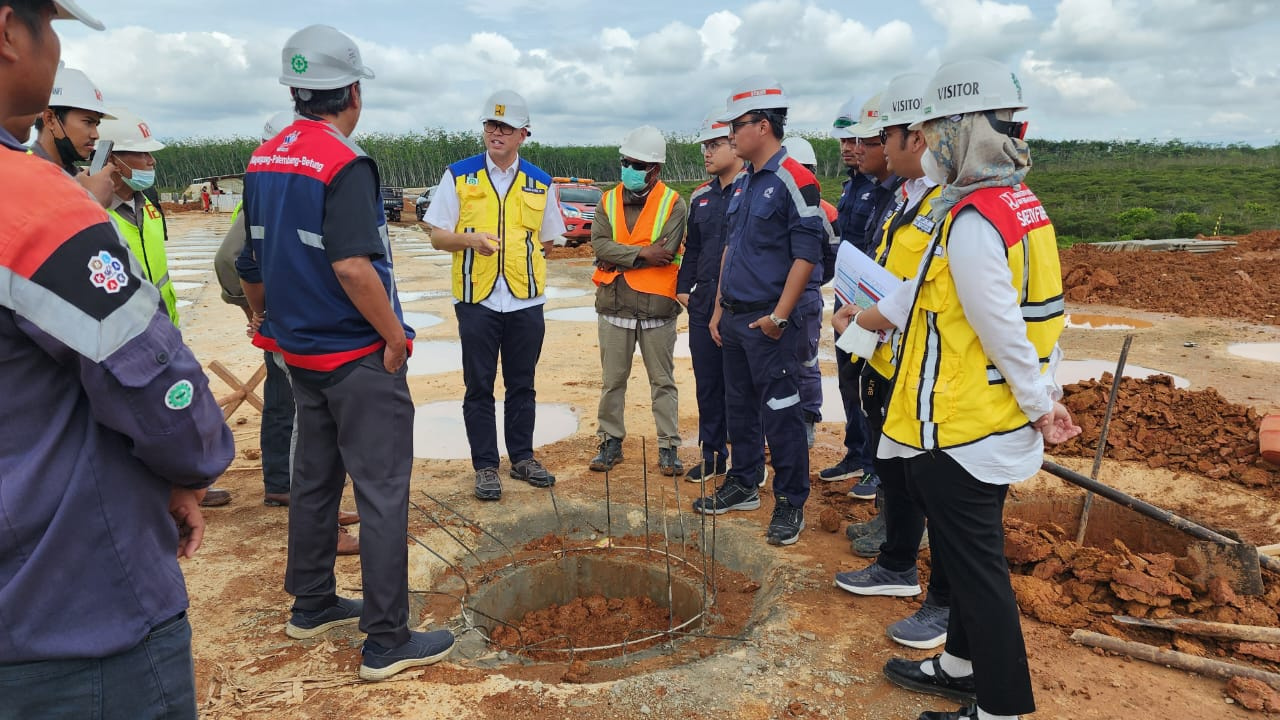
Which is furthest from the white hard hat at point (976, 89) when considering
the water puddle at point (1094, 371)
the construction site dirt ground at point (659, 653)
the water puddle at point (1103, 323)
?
the water puddle at point (1103, 323)

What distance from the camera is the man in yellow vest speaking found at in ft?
15.6

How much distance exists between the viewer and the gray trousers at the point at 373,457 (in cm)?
295

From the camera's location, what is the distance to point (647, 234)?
17.5ft

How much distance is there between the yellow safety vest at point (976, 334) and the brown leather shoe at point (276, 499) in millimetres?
3590

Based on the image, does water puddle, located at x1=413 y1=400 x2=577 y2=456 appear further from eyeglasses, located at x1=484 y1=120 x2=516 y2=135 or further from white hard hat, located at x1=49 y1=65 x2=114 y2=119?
white hard hat, located at x1=49 y1=65 x2=114 y2=119

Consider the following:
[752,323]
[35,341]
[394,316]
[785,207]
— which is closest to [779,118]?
[785,207]

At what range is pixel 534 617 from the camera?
4.30 m

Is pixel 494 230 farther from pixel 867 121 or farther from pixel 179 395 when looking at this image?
pixel 179 395

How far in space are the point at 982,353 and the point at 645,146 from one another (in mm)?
3453

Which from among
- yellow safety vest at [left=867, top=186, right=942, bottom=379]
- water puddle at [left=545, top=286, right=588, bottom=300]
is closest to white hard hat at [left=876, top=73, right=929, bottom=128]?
yellow safety vest at [left=867, top=186, right=942, bottom=379]

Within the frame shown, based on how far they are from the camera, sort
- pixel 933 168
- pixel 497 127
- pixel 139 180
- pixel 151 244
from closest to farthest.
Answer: pixel 933 168 → pixel 151 244 → pixel 139 180 → pixel 497 127

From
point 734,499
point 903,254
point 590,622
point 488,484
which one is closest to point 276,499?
point 488,484

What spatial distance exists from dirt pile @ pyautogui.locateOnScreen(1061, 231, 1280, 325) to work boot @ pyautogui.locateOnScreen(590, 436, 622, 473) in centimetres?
931

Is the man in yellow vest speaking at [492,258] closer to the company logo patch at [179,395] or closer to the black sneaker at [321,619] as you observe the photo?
the black sneaker at [321,619]
